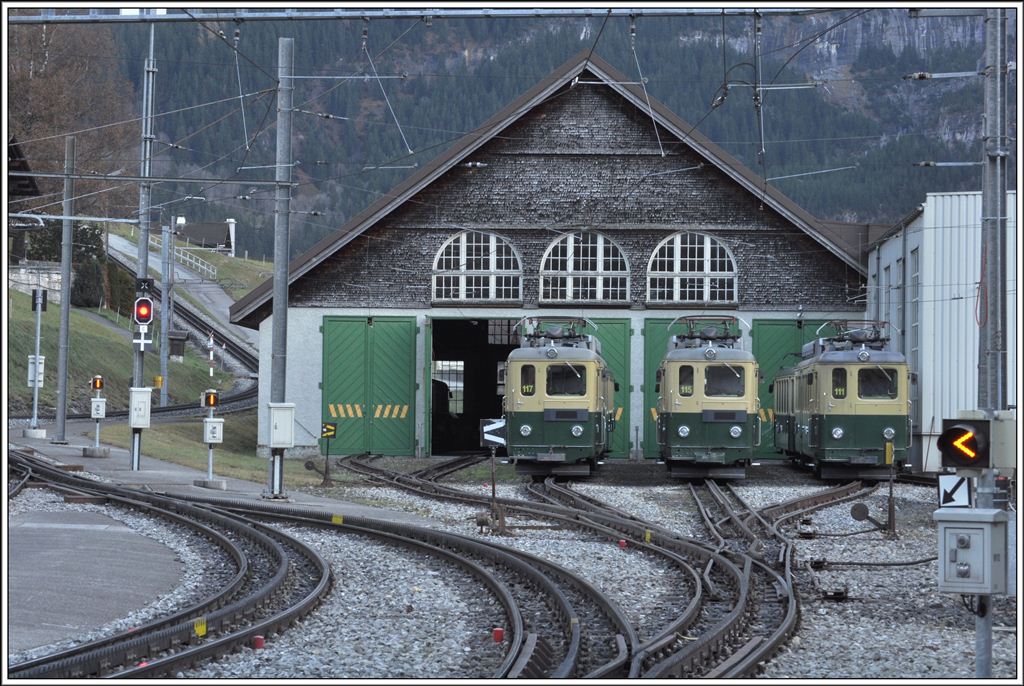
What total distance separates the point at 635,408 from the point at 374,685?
29.7m

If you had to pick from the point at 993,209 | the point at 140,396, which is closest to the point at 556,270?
the point at 140,396

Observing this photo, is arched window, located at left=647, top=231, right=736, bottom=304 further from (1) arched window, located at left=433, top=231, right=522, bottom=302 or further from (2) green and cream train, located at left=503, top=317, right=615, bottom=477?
(2) green and cream train, located at left=503, top=317, right=615, bottom=477

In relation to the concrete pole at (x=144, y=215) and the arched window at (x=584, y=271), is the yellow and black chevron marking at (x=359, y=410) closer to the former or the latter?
the arched window at (x=584, y=271)

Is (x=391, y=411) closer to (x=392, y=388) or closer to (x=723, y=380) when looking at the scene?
(x=392, y=388)

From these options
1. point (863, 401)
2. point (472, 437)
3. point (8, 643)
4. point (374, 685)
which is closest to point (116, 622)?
point (8, 643)

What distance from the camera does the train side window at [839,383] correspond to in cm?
3027

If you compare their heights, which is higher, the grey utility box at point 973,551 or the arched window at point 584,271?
the arched window at point 584,271

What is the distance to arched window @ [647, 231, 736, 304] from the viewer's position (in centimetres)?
3906

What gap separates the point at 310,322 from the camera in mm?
39219

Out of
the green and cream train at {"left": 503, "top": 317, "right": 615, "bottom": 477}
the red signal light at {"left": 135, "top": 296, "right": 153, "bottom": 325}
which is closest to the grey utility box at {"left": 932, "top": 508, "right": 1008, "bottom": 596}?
the green and cream train at {"left": 503, "top": 317, "right": 615, "bottom": 477}

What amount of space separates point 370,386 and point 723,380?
12.0 m

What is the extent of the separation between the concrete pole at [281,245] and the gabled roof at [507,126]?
13896 millimetres

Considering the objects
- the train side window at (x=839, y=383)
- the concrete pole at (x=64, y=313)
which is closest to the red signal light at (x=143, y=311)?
the concrete pole at (x=64, y=313)

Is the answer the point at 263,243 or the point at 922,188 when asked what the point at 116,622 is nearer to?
the point at 922,188
